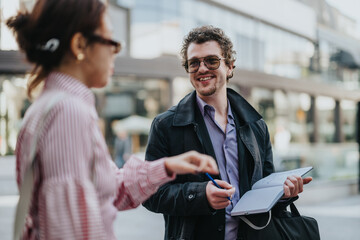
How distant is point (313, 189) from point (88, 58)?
33.1 feet

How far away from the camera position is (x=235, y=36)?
25016 millimetres

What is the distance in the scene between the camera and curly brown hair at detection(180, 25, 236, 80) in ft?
8.31

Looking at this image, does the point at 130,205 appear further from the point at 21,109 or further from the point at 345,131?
the point at 345,131

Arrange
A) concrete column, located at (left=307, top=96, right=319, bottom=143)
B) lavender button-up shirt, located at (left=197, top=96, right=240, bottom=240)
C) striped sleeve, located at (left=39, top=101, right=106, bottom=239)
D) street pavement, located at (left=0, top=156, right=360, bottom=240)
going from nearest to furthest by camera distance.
→ striped sleeve, located at (left=39, top=101, right=106, bottom=239) → lavender button-up shirt, located at (left=197, top=96, right=240, bottom=240) → street pavement, located at (left=0, top=156, right=360, bottom=240) → concrete column, located at (left=307, top=96, right=319, bottom=143)

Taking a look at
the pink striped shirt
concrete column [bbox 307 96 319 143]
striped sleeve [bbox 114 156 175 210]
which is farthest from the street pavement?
concrete column [bbox 307 96 319 143]

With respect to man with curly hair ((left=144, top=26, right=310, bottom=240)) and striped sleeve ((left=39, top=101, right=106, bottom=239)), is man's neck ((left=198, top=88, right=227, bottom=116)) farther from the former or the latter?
striped sleeve ((left=39, top=101, right=106, bottom=239))

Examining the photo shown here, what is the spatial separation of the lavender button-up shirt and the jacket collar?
0.06m

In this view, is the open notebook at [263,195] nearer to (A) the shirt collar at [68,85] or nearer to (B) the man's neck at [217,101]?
(B) the man's neck at [217,101]

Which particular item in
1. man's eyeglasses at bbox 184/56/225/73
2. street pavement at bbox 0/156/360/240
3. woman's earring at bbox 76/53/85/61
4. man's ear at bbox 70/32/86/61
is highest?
man's eyeglasses at bbox 184/56/225/73

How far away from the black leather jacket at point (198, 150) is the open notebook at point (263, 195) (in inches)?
4.6

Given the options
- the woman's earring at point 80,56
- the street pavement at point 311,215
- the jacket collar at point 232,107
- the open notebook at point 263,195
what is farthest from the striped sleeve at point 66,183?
the street pavement at point 311,215

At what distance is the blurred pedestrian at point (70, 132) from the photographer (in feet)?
3.73

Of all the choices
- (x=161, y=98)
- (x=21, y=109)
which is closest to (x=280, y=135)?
(x=161, y=98)

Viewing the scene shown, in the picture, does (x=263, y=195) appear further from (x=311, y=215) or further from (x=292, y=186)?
(x=311, y=215)
